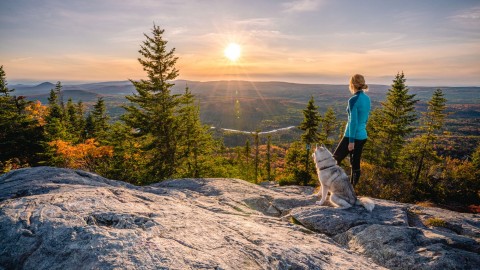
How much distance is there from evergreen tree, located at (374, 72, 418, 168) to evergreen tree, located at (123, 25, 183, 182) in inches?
1054

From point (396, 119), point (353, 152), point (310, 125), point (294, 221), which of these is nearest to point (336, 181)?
point (353, 152)

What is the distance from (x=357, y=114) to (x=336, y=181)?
1.69 metres

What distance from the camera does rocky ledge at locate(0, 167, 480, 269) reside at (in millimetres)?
2438

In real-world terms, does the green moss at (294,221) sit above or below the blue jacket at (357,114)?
below

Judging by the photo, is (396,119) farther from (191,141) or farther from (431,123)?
(191,141)

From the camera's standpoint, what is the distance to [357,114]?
5.73 metres

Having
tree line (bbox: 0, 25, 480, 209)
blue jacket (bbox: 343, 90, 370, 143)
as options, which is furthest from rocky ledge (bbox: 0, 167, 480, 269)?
tree line (bbox: 0, 25, 480, 209)

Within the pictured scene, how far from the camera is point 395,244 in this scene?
404 centimetres

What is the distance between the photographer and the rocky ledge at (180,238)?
2.44 m

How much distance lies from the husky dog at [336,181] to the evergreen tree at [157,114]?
16442mm

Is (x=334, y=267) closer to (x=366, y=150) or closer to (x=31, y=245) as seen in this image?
(x=31, y=245)

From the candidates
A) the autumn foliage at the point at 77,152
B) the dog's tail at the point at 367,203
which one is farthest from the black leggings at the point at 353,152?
the autumn foliage at the point at 77,152

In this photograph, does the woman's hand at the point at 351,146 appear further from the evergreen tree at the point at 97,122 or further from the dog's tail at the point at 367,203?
the evergreen tree at the point at 97,122

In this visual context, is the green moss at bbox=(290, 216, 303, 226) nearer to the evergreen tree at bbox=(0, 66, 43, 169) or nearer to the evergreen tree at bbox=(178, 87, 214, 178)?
the evergreen tree at bbox=(178, 87, 214, 178)
